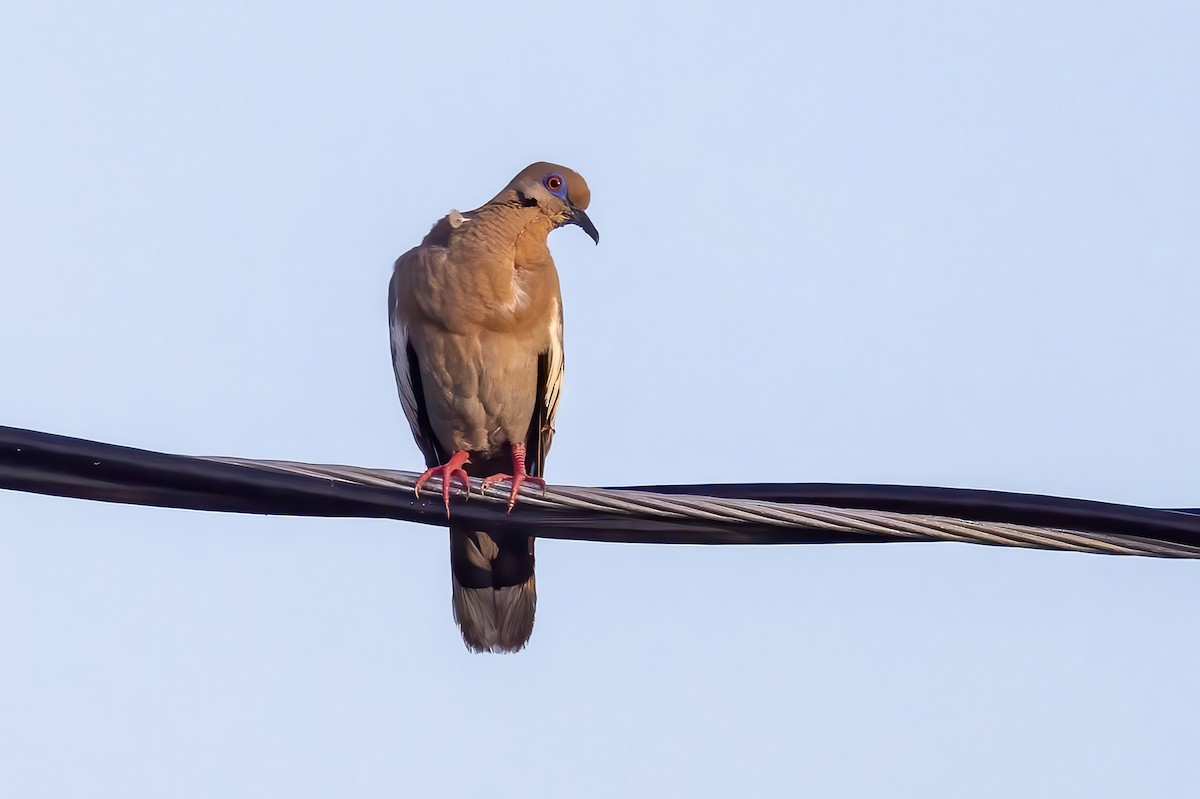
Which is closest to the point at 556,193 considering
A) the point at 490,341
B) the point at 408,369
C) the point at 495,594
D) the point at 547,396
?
→ the point at 490,341

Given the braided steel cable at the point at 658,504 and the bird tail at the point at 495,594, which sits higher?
the braided steel cable at the point at 658,504

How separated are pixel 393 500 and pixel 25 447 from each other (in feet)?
2.67

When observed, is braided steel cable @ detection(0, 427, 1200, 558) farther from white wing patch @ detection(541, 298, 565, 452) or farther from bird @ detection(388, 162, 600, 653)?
white wing patch @ detection(541, 298, 565, 452)

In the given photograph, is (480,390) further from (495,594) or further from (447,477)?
(447,477)

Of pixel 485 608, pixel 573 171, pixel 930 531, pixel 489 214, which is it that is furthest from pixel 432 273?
pixel 930 531

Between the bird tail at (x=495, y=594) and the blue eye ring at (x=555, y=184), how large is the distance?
142 centimetres

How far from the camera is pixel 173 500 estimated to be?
338 centimetres

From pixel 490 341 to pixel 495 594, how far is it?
97cm

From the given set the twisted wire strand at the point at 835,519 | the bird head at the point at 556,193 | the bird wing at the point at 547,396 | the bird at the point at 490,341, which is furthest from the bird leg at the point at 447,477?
the bird head at the point at 556,193

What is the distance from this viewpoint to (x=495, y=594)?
5.89m

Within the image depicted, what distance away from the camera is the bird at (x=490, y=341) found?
19.2ft

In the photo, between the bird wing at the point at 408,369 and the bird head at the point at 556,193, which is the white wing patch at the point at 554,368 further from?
the bird wing at the point at 408,369

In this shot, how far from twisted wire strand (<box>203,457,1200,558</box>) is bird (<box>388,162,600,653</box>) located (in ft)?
7.43

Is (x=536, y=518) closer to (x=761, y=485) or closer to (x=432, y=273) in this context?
(x=761, y=485)
